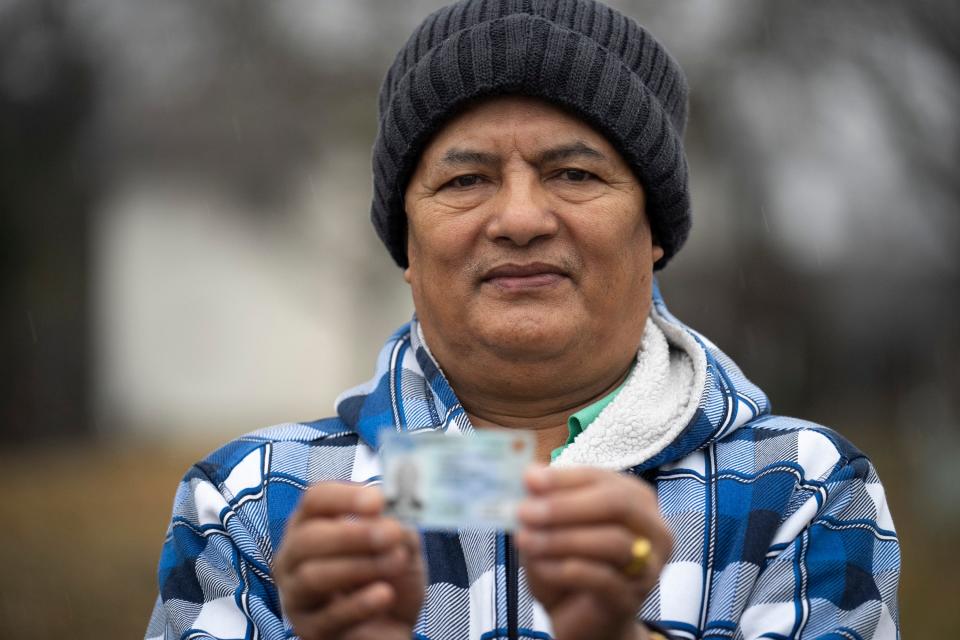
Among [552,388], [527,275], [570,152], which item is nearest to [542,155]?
[570,152]

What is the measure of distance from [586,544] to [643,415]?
2.91 feet

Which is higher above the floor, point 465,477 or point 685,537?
point 465,477

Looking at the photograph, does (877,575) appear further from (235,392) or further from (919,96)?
(235,392)

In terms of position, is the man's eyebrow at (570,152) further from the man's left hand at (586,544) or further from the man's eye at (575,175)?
the man's left hand at (586,544)

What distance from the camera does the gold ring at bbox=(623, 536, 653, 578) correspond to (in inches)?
69.4

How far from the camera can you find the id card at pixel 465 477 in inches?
68.5

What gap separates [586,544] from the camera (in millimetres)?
1723

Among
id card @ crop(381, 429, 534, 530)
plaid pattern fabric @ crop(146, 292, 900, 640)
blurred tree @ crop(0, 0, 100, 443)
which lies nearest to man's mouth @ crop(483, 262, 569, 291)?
plaid pattern fabric @ crop(146, 292, 900, 640)

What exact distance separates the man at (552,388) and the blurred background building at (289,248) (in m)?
4.76

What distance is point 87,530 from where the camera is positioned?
9.03 m

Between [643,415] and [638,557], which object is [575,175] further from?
[638,557]

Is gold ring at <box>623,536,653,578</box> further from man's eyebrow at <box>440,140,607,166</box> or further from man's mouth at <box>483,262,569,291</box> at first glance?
man's eyebrow at <box>440,140,607,166</box>

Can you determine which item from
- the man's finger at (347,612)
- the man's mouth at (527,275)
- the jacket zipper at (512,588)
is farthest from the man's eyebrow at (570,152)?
the man's finger at (347,612)

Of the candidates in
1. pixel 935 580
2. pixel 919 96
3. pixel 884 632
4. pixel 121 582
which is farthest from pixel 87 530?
pixel 884 632
